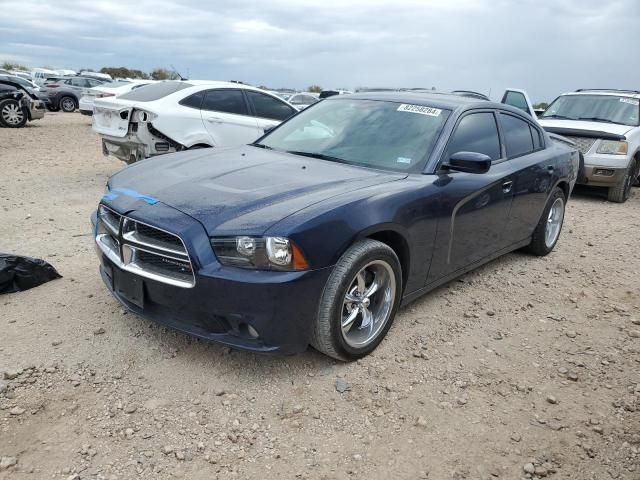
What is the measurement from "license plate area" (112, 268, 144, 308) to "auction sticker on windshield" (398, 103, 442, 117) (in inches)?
91.7

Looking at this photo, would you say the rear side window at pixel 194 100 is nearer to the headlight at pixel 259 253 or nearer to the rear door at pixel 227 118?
the rear door at pixel 227 118

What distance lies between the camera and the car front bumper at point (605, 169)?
8.70 m

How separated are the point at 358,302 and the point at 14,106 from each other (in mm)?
15424

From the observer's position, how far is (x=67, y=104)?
23469 millimetres

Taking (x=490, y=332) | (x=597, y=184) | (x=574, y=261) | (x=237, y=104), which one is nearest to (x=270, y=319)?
(x=490, y=332)

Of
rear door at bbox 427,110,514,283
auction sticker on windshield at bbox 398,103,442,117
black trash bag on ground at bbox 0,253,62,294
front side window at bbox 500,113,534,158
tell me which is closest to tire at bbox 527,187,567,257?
front side window at bbox 500,113,534,158

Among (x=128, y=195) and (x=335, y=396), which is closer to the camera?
(x=335, y=396)

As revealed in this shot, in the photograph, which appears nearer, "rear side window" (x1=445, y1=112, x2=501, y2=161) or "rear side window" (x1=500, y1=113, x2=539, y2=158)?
"rear side window" (x1=445, y1=112, x2=501, y2=161)

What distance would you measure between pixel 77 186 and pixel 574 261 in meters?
6.69

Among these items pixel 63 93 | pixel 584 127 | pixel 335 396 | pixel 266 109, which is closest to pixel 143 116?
pixel 266 109

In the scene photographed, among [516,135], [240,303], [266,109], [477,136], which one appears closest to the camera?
[240,303]

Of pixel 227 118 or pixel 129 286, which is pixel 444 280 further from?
pixel 227 118

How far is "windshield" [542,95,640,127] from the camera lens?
953 centimetres

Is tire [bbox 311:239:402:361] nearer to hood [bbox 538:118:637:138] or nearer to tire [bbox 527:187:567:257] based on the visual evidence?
tire [bbox 527:187:567:257]
